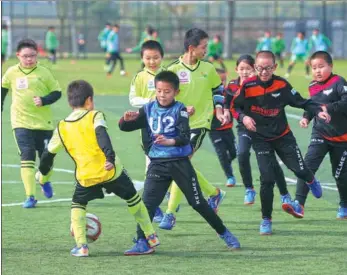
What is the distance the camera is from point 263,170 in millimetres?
10203

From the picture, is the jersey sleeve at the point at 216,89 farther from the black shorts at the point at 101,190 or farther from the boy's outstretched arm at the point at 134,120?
the black shorts at the point at 101,190

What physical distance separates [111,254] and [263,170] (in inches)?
71.6

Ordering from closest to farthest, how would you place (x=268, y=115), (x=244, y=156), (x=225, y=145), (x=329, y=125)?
(x=268, y=115)
(x=329, y=125)
(x=244, y=156)
(x=225, y=145)

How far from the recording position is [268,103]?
403 inches

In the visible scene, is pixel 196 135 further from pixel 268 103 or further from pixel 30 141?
pixel 30 141

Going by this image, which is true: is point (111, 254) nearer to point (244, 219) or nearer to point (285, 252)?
point (285, 252)

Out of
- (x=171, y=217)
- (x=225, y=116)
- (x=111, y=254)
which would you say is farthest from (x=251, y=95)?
(x=111, y=254)

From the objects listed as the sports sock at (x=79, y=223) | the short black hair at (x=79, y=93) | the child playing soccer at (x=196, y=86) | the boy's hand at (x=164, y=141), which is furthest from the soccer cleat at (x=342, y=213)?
the short black hair at (x=79, y=93)

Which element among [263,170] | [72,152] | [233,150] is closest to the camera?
[72,152]

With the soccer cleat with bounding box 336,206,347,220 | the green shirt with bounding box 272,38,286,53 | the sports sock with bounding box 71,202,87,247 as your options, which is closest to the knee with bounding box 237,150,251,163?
the soccer cleat with bounding box 336,206,347,220

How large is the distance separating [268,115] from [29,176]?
127 inches

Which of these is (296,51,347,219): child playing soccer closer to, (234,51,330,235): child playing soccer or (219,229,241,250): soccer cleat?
(234,51,330,235): child playing soccer

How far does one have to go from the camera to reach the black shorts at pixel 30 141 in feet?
40.1

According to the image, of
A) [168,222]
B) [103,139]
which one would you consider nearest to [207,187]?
[168,222]
